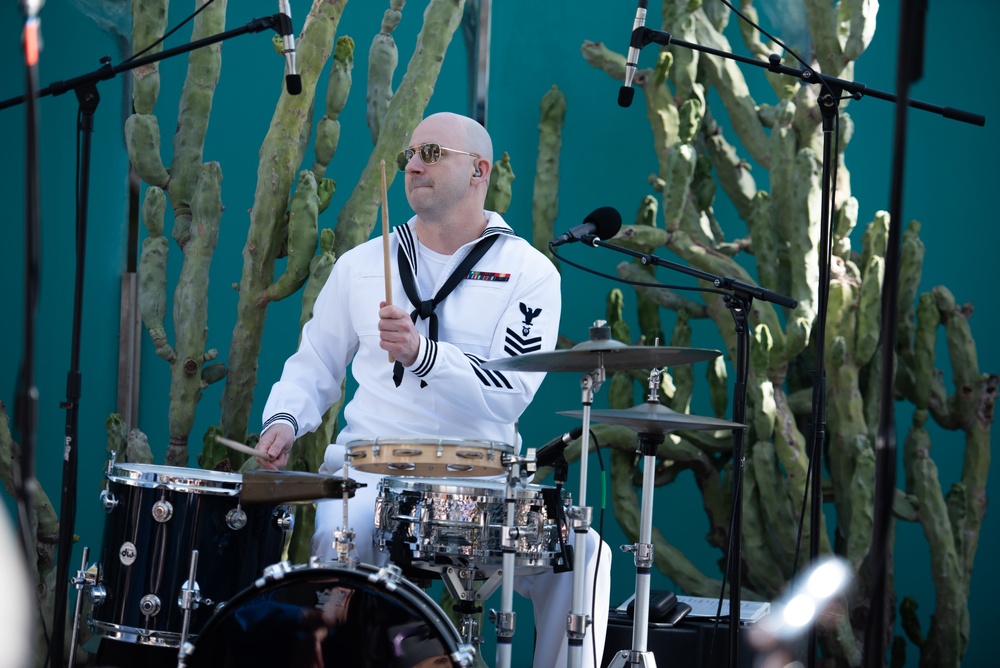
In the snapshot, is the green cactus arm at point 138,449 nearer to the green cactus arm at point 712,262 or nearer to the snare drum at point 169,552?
the snare drum at point 169,552

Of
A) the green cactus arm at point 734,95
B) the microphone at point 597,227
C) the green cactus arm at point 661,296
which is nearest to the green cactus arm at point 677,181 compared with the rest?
the green cactus arm at point 661,296

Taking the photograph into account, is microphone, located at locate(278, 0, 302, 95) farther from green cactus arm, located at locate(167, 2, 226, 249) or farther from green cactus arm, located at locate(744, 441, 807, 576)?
green cactus arm, located at locate(744, 441, 807, 576)

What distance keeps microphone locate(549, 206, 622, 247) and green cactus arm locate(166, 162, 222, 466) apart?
5.73ft

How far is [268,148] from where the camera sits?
447cm

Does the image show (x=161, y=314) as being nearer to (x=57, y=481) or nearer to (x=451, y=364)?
(x=57, y=481)

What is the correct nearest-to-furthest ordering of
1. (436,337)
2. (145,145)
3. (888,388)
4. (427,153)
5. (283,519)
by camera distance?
(888,388), (283,519), (436,337), (427,153), (145,145)

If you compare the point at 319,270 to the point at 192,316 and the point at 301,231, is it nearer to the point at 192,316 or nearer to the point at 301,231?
the point at 301,231

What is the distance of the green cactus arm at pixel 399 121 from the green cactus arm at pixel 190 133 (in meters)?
0.60

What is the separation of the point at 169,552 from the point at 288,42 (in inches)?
55.8

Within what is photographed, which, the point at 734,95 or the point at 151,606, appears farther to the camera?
the point at 734,95

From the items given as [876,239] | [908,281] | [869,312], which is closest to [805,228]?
[876,239]

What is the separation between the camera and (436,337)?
3678mm

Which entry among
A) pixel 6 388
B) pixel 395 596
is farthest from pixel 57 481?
pixel 395 596

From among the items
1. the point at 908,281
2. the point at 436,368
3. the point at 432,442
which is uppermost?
the point at 908,281
